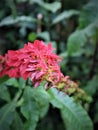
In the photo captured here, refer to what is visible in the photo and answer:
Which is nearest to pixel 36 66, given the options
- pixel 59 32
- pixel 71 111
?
pixel 71 111

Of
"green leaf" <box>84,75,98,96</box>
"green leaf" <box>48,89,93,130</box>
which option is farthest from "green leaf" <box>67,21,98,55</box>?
"green leaf" <box>48,89,93,130</box>

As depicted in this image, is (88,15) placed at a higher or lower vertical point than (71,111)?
higher

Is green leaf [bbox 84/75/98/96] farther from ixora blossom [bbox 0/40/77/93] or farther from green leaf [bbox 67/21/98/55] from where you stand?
ixora blossom [bbox 0/40/77/93]

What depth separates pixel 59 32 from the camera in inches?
88.9

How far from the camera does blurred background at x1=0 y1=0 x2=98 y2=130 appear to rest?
6.34 feet

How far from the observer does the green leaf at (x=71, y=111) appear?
4.28ft

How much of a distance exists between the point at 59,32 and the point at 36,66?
4.27 feet

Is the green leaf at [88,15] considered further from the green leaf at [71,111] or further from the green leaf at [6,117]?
the green leaf at [6,117]

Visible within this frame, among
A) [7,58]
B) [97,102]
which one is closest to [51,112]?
[97,102]

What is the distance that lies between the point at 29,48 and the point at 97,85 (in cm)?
99

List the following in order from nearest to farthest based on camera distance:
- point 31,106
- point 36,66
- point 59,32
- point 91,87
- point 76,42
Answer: point 36,66 < point 31,106 < point 76,42 < point 91,87 < point 59,32

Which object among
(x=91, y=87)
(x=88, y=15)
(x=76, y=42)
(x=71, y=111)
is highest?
(x=88, y=15)

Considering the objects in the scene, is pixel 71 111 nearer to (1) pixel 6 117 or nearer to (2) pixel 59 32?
(1) pixel 6 117

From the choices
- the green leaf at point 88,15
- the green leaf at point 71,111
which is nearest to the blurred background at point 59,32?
the green leaf at point 88,15
